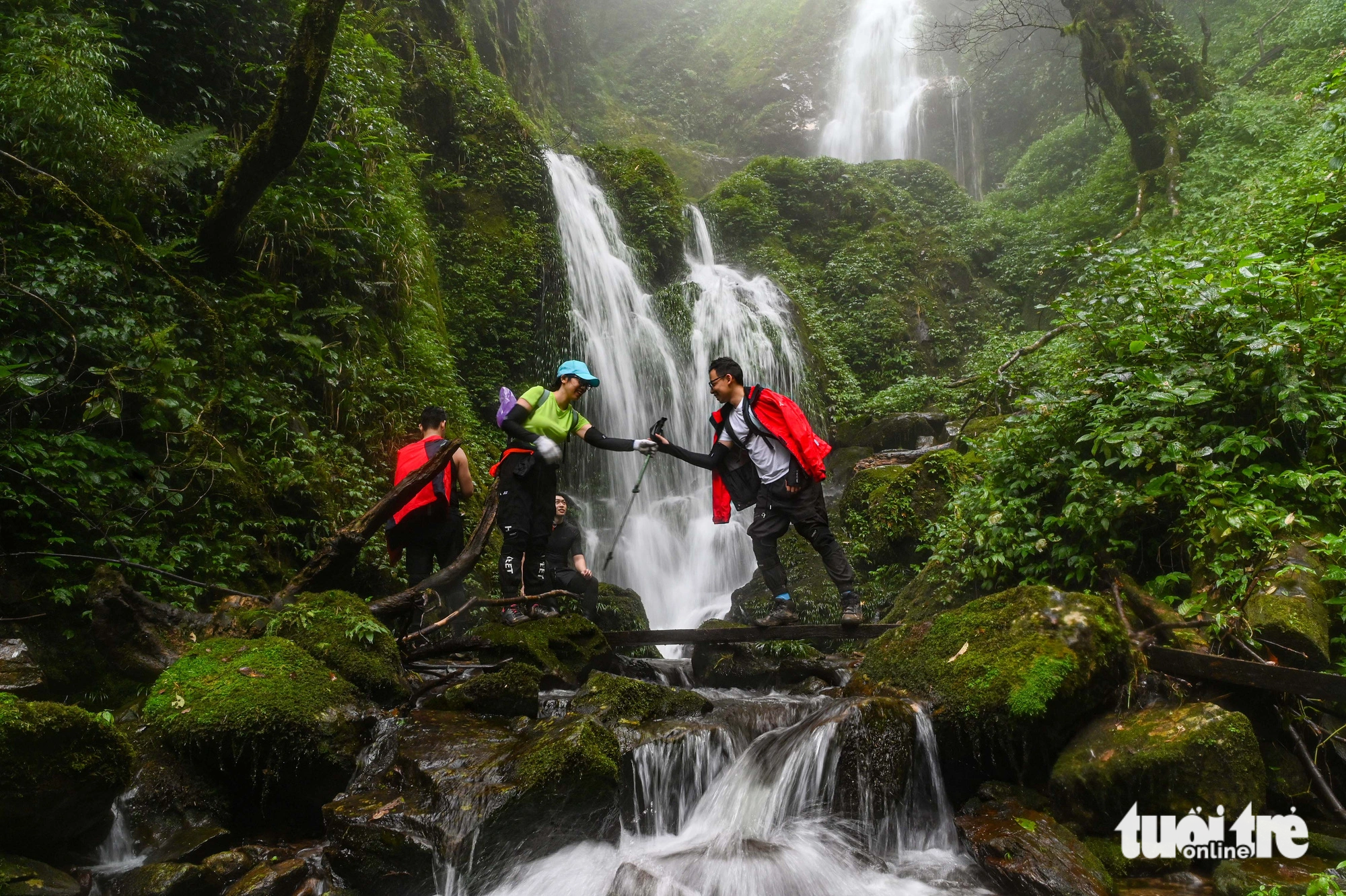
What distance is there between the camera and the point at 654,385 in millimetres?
13266

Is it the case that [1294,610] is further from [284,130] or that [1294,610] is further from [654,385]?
[654,385]

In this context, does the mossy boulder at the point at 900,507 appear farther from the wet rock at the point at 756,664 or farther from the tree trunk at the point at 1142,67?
the tree trunk at the point at 1142,67

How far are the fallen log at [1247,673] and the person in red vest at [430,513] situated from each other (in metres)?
4.64

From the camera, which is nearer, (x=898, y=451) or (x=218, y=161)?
(x=218, y=161)

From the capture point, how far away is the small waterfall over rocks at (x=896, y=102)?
Answer: 92.6 feet

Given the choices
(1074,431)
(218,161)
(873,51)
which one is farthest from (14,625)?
(873,51)

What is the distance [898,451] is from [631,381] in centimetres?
470

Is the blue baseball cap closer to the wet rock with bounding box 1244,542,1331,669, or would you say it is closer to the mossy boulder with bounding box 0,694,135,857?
the mossy boulder with bounding box 0,694,135,857

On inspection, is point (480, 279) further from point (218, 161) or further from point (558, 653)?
point (558, 653)

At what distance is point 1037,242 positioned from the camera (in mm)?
18500

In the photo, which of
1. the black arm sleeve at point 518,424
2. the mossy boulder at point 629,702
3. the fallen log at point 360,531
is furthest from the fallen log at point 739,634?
the fallen log at point 360,531

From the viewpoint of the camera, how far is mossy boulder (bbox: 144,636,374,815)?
3.41m

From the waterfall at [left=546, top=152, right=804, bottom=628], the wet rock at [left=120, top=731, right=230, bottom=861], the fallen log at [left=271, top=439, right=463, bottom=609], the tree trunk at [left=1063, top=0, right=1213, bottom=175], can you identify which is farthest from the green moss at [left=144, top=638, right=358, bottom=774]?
the tree trunk at [left=1063, top=0, right=1213, bottom=175]

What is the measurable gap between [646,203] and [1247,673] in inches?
584
